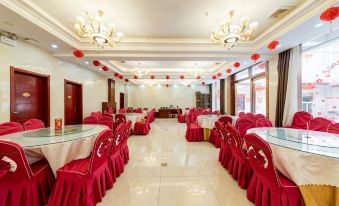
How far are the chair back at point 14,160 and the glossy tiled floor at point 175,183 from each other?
40.4 inches

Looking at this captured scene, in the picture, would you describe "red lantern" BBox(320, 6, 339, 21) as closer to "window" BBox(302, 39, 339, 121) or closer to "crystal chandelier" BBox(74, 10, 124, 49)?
"window" BBox(302, 39, 339, 121)

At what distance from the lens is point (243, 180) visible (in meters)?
2.46

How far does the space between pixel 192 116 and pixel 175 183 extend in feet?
13.6

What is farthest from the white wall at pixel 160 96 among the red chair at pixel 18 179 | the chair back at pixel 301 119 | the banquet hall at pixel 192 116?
the red chair at pixel 18 179

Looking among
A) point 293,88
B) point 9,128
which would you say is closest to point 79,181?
point 9,128

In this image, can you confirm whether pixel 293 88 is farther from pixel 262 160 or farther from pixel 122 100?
pixel 122 100

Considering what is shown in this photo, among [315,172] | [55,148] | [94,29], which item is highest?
[94,29]

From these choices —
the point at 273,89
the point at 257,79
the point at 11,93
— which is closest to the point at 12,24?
the point at 11,93

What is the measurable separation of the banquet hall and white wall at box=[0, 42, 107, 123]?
0.03m

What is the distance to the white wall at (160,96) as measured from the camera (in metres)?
14.2

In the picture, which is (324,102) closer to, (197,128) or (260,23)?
(260,23)

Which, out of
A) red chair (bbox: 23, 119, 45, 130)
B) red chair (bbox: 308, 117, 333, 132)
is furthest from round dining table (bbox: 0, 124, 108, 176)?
red chair (bbox: 308, 117, 333, 132)

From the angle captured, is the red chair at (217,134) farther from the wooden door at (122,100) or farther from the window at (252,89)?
the wooden door at (122,100)

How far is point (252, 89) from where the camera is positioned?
23.8 feet
